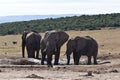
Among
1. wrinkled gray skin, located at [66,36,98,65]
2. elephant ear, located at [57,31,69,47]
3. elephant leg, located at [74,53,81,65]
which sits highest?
elephant ear, located at [57,31,69,47]

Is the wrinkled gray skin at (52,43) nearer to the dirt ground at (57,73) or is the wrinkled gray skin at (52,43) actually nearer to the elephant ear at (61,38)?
the elephant ear at (61,38)

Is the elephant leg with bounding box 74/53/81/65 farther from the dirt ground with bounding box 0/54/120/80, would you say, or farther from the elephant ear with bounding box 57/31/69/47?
the dirt ground with bounding box 0/54/120/80

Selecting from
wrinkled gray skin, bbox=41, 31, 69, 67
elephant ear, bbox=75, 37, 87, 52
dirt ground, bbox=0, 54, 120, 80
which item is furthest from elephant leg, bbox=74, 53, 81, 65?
dirt ground, bbox=0, 54, 120, 80

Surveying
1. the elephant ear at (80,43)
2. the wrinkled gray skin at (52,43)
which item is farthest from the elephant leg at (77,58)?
the wrinkled gray skin at (52,43)

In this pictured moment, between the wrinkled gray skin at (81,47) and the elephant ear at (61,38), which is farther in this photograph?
the wrinkled gray skin at (81,47)

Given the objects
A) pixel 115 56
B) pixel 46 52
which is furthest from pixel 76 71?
pixel 115 56

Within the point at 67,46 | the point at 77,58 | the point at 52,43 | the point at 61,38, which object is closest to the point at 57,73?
the point at 52,43

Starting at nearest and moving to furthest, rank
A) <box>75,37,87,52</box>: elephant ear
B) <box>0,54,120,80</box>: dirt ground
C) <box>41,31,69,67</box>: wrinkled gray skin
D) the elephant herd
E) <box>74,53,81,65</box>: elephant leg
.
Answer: <box>0,54,120,80</box>: dirt ground, <box>41,31,69,67</box>: wrinkled gray skin, the elephant herd, <box>74,53,81,65</box>: elephant leg, <box>75,37,87,52</box>: elephant ear

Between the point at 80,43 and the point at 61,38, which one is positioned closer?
the point at 61,38

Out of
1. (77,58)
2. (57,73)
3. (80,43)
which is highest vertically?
(57,73)

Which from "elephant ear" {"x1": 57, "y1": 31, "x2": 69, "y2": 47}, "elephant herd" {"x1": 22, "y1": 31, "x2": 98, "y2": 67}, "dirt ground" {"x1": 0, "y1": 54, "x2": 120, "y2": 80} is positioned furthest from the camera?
"elephant ear" {"x1": 57, "y1": 31, "x2": 69, "y2": 47}

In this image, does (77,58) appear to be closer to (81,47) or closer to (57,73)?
(81,47)

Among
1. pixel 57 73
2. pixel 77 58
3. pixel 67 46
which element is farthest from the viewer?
pixel 67 46

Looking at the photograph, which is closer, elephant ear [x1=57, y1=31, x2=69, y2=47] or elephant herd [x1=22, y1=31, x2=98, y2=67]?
elephant herd [x1=22, y1=31, x2=98, y2=67]
